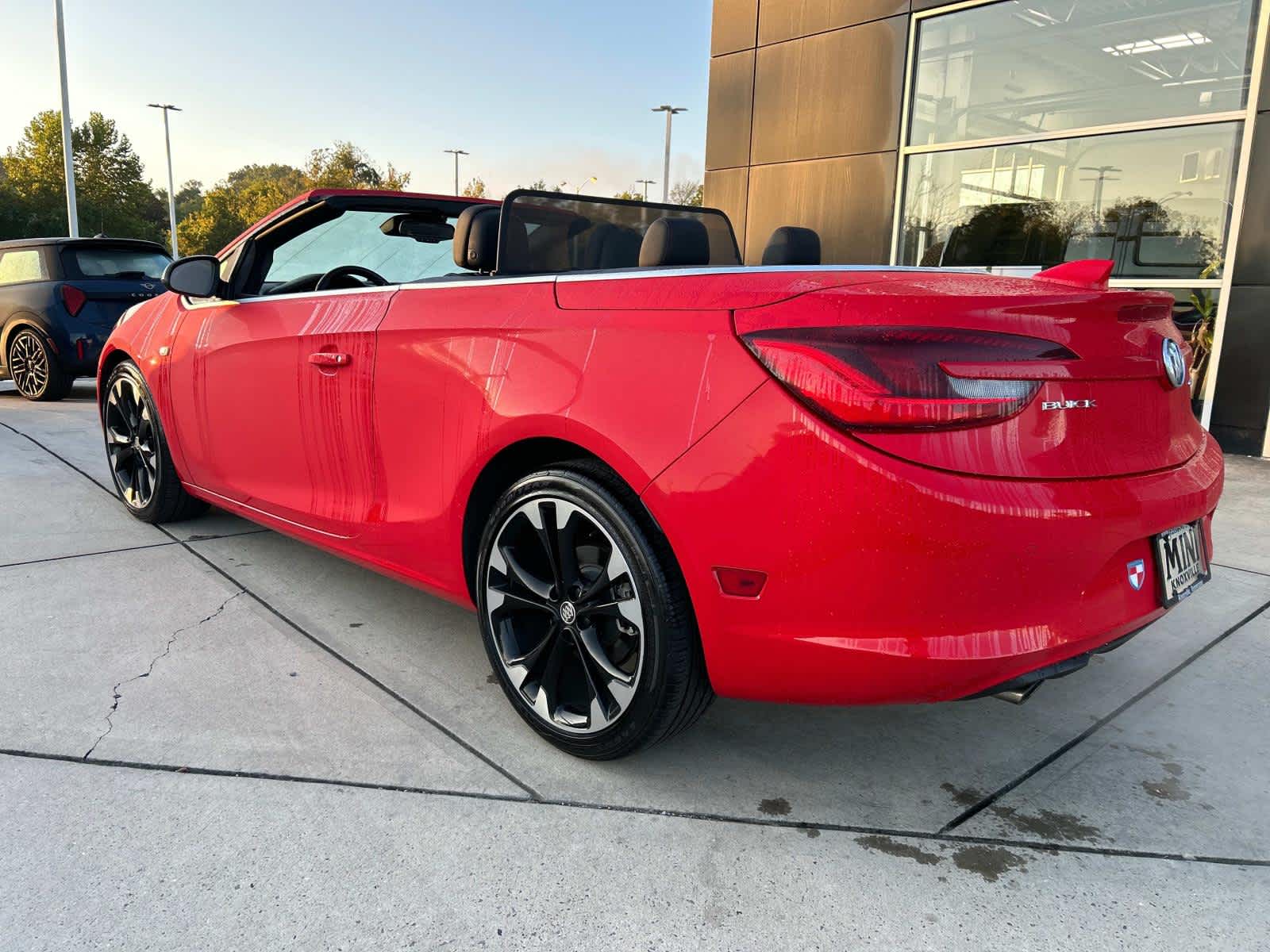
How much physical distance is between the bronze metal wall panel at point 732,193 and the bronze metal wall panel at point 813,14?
147cm

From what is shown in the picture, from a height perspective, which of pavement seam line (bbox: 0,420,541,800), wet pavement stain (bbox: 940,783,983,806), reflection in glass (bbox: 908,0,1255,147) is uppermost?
reflection in glass (bbox: 908,0,1255,147)

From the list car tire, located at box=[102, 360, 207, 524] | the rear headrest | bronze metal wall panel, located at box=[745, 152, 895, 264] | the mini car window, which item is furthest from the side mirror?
bronze metal wall panel, located at box=[745, 152, 895, 264]

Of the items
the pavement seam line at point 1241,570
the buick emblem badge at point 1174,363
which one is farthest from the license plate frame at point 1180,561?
the pavement seam line at point 1241,570

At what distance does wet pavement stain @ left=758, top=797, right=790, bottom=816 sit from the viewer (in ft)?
6.89

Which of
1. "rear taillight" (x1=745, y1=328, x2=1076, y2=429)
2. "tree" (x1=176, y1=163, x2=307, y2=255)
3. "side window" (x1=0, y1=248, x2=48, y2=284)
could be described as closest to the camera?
"rear taillight" (x1=745, y1=328, x2=1076, y2=429)

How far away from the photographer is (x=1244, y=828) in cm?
206

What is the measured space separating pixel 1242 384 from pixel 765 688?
7.17 m

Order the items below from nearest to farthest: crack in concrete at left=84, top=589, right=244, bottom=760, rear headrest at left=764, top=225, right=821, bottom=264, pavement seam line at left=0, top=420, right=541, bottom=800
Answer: pavement seam line at left=0, top=420, right=541, bottom=800 → crack in concrete at left=84, top=589, right=244, bottom=760 → rear headrest at left=764, top=225, right=821, bottom=264

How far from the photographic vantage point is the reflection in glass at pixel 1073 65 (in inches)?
288

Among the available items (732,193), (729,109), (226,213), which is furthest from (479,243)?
(226,213)

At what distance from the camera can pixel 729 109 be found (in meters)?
10.8

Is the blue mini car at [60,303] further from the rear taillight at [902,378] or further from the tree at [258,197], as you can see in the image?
the tree at [258,197]

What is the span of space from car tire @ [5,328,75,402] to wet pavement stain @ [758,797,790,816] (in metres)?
8.64

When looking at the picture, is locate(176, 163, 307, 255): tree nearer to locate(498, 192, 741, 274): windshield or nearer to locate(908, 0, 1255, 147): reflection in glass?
locate(908, 0, 1255, 147): reflection in glass
